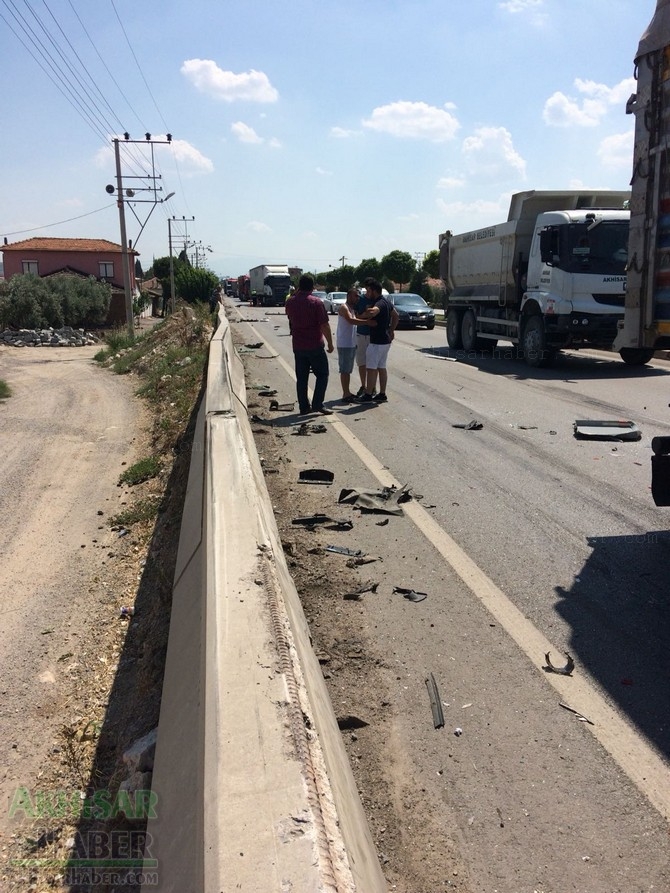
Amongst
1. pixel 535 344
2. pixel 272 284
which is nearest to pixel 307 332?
pixel 535 344

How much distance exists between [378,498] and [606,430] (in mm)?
4007

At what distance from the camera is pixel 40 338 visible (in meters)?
34.1

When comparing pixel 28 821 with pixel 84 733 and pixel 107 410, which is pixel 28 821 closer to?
pixel 84 733

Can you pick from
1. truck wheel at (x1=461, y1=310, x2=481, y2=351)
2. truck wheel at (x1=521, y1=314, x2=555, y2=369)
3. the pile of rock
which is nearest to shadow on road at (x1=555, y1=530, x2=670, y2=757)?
truck wheel at (x1=521, y1=314, x2=555, y2=369)

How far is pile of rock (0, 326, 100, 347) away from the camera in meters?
33.7

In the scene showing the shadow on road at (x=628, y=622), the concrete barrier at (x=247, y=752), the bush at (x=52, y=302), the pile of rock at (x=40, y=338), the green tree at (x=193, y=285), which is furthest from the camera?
the green tree at (x=193, y=285)

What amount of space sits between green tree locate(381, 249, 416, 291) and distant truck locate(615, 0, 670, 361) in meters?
80.5

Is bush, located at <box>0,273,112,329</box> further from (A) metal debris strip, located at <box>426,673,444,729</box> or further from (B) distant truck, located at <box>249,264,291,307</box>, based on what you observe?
(A) metal debris strip, located at <box>426,673,444,729</box>

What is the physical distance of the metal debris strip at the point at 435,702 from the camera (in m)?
3.37

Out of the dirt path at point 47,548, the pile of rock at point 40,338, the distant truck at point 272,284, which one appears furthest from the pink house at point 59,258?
the dirt path at point 47,548

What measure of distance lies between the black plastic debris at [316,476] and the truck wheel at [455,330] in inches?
592

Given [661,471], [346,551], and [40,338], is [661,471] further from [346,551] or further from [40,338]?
[40,338]

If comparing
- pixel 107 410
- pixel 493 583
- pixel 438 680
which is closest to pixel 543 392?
pixel 107 410

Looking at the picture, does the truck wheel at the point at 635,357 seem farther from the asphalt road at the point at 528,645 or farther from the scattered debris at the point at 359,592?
the scattered debris at the point at 359,592
